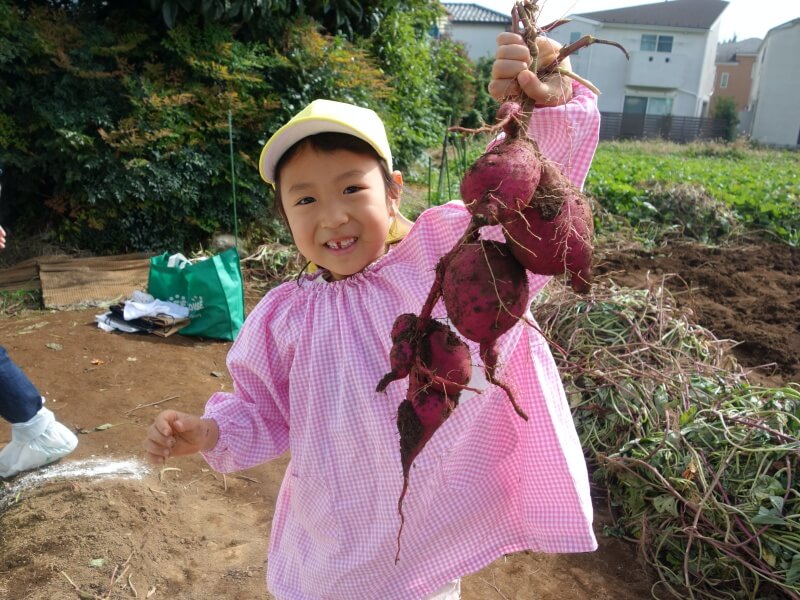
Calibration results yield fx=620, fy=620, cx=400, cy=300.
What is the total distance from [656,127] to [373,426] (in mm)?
34440

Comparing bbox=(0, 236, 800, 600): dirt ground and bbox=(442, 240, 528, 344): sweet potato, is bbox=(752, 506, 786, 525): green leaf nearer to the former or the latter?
bbox=(0, 236, 800, 600): dirt ground

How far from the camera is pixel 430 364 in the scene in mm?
1124

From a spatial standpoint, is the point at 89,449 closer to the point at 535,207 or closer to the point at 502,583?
the point at 502,583

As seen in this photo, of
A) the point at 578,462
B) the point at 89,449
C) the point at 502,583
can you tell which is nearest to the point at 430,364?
the point at 578,462

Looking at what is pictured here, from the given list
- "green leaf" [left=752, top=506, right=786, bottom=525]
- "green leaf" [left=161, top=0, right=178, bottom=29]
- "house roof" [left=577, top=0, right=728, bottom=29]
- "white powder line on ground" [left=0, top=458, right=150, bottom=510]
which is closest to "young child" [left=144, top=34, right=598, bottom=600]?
"green leaf" [left=752, top=506, right=786, bottom=525]

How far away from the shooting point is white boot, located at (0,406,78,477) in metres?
2.92

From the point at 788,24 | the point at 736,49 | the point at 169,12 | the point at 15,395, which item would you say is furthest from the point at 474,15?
the point at 15,395

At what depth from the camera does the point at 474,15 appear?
114 feet

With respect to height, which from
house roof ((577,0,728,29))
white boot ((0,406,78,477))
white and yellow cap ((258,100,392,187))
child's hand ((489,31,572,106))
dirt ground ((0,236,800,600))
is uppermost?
house roof ((577,0,728,29))

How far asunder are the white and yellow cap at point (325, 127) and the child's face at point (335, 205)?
4 cm

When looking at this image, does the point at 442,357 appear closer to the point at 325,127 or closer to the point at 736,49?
the point at 325,127

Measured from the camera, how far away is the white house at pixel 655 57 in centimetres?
3269

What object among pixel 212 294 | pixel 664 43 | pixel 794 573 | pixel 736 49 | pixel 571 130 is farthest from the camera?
pixel 736 49

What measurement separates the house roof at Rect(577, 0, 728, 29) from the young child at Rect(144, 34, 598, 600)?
35.2 metres
